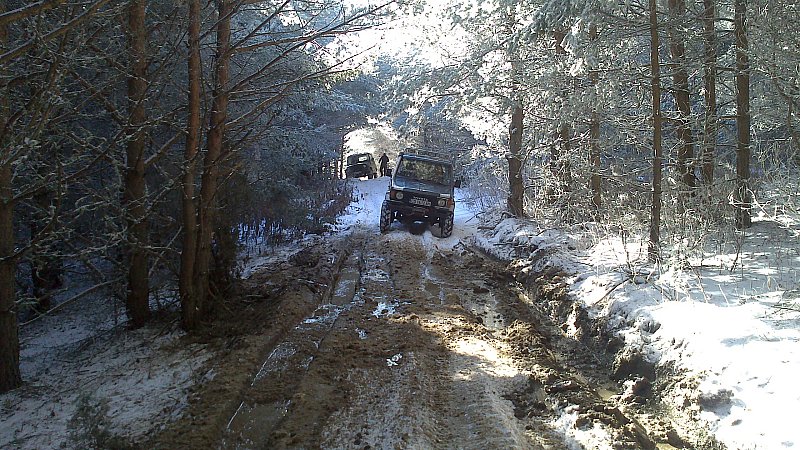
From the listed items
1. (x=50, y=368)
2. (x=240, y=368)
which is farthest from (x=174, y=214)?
(x=240, y=368)

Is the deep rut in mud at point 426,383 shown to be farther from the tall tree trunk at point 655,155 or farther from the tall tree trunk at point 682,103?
the tall tree trunk at point 682,103

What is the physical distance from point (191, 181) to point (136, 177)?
0.85 meters

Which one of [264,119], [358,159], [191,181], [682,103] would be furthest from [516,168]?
[358,159]

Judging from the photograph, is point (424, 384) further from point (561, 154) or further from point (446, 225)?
point (446, 225)

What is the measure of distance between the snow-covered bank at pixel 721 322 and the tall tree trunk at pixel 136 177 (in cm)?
567

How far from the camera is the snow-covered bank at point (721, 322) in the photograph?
3.99m

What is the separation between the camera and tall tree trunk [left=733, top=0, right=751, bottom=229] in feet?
29.9

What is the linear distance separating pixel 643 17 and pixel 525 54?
593 cm

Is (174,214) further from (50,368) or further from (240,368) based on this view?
(240,368)

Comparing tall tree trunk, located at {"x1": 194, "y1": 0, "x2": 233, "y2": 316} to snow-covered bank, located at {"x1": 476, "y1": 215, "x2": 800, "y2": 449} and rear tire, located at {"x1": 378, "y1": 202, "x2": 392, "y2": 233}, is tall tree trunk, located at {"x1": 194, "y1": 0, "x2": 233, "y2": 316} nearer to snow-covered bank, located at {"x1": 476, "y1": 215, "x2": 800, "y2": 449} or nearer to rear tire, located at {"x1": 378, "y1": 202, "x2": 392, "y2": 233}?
snow-covered bank, located at {"x1": 476, "y1": 215, "x2": 800, "y2": 449}

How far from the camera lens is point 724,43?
9.88 metres

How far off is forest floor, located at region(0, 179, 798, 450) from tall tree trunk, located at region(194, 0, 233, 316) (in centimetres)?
73

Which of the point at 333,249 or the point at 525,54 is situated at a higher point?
the point at 525,54

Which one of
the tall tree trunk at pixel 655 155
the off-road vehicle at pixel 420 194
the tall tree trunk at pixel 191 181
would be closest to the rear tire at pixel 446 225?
the off-road vehicle at pixel 420 194
